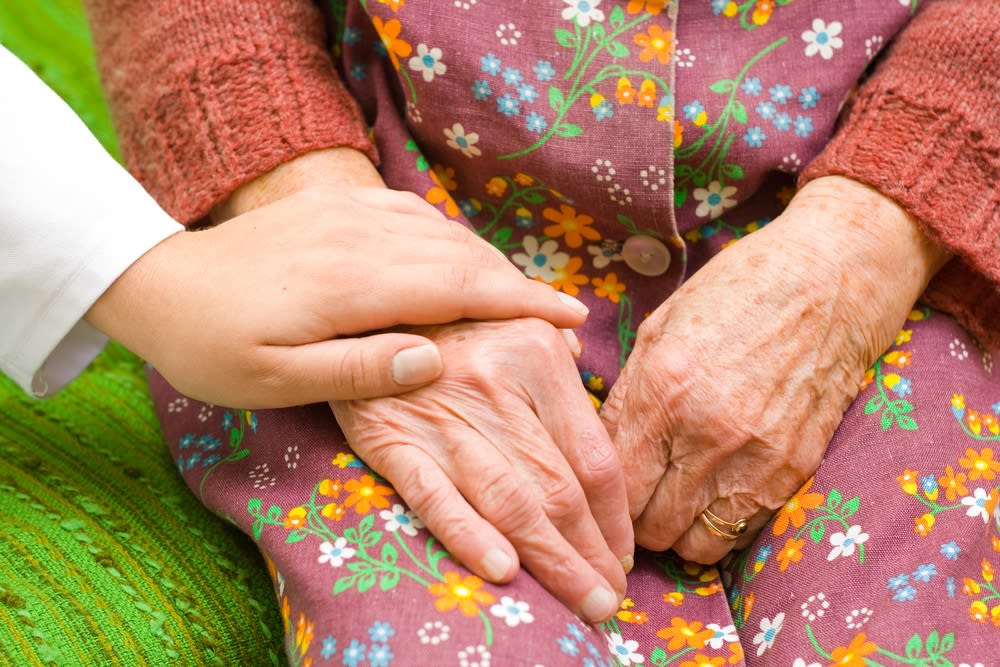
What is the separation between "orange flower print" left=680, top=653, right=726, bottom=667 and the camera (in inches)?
29.0

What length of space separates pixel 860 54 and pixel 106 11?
810 millimetres

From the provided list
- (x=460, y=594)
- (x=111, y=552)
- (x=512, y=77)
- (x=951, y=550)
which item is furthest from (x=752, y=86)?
(x=111, y=552)

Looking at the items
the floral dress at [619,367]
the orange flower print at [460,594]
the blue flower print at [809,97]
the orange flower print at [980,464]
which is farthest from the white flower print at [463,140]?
the orange flower print at [980,464]

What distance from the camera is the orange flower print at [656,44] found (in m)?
0.86

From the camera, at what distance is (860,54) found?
900 mm

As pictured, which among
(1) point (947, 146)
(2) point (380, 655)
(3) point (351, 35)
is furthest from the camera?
(3) point (351, 35)

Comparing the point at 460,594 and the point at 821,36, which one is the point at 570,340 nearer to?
the point at 460,594

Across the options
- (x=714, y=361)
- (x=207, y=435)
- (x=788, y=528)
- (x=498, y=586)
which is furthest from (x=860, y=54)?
(x=207, y=435)

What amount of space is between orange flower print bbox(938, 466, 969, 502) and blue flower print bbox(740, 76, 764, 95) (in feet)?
1.30

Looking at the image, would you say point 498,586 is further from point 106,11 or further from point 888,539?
point 106,11

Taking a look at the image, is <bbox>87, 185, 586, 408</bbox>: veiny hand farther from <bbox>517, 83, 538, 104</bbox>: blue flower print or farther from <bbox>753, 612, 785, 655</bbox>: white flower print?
<bbox>753, 612, 785, 655</bbox>: white flower print

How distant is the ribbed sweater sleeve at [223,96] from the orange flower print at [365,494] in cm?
33

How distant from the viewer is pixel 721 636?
2.49 feet

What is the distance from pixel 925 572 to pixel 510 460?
1.16 feet
